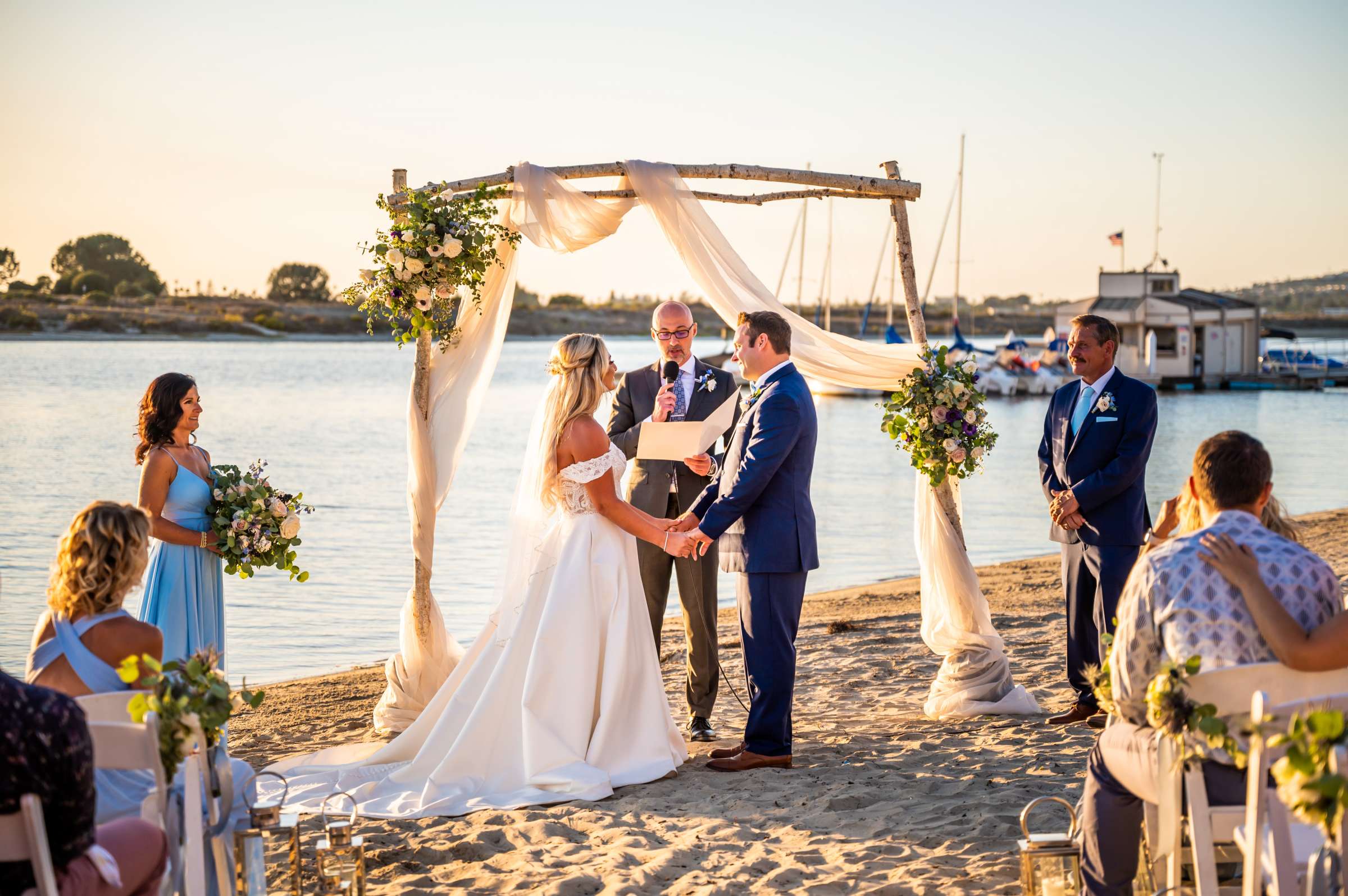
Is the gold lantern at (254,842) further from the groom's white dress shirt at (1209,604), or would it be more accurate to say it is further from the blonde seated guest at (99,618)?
the groom's white dress shirt at (1209,604)

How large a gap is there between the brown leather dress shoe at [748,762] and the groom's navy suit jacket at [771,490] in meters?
0.82

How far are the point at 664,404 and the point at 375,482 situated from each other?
53.5 feet

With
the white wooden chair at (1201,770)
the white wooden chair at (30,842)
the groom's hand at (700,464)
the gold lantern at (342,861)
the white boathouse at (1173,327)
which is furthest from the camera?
the white boathouse at (1173,327)

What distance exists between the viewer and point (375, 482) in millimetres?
21438

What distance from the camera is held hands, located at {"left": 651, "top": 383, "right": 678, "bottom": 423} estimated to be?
5.98 meters

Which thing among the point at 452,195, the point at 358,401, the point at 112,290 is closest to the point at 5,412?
the point at 358,401

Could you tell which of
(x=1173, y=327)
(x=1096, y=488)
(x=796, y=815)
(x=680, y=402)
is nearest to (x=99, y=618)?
(x=796, y=815)

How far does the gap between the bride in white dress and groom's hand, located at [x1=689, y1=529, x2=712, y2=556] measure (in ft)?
0.47

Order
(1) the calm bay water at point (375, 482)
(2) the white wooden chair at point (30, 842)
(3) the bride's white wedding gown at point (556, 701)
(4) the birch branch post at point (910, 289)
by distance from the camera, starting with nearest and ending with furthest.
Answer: (2) the white wooden chair at point (30, 842) < (3) the bride's white wedding gown at point (556, 701) < (4) the birch branch post at point (910, 289) < (1) the calm bay water at point (375, 482)

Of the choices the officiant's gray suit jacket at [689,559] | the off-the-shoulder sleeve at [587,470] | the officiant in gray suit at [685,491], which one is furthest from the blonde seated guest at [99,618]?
the officiant's gray suit jacket at [689,559]

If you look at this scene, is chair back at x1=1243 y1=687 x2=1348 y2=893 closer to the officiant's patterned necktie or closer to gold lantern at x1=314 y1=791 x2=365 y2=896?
gold lantern at x1=314 y1=791 x2=365 y2=896

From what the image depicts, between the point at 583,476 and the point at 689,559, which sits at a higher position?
the point at 583,476

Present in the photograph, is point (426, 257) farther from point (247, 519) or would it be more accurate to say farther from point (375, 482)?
point (375, 482)

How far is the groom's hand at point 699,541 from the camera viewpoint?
17.7 ft
